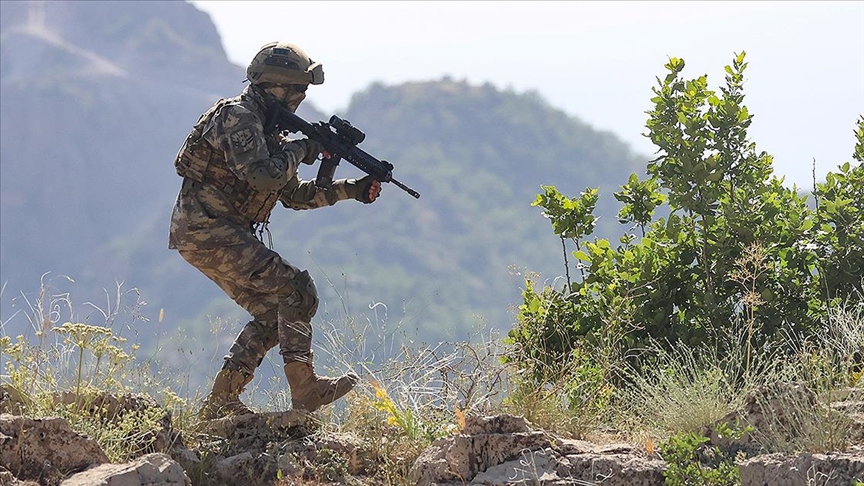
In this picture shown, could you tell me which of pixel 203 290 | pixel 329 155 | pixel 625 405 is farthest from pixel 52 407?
pixel 203 290

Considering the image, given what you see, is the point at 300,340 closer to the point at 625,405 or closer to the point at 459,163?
the point at 625,405

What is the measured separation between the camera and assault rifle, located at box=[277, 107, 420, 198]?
235 inches

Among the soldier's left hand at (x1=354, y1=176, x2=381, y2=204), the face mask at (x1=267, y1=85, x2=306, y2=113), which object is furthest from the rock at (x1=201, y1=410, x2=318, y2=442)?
the face mask at (x1=267, y1=85, x2=306, y2=113)

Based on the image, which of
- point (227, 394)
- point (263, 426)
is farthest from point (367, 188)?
point (263, 426)

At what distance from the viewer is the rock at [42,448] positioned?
4406 millimetres

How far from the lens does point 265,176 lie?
5.57 metres

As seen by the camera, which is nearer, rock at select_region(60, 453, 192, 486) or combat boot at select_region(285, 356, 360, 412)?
rock at select_region(60, 453, 192, 486)

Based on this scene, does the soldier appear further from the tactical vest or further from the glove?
the glove

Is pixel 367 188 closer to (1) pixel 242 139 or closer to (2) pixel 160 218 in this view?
(1) pixel 242 139

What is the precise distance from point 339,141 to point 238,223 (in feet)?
2.30

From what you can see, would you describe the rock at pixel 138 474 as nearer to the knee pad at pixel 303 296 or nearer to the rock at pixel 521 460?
the rock at pixel 521 460

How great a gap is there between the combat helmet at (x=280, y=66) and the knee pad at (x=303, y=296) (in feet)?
3.39

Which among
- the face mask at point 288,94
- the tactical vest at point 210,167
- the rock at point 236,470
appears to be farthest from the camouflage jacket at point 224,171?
the rock at point 236,470

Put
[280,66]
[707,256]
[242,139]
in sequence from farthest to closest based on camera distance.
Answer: [707,256]
[280,66]
[242,139]
